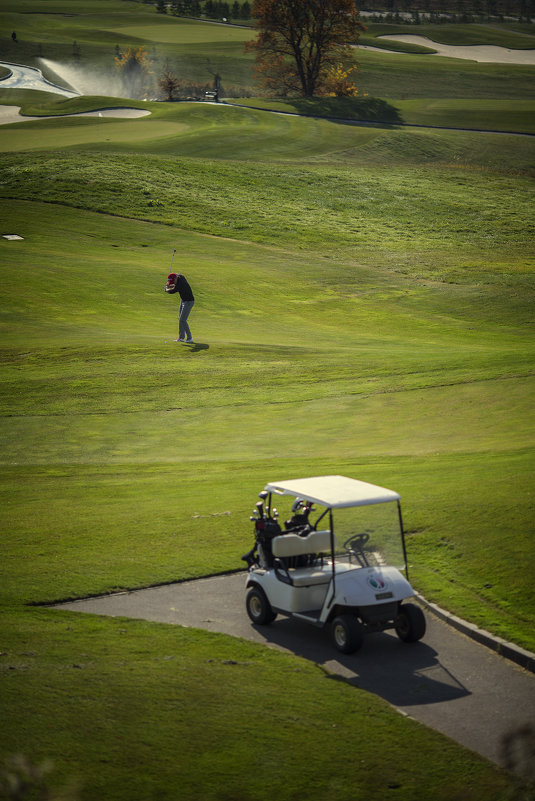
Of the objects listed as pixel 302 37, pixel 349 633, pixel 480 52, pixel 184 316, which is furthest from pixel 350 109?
pixel 349 633

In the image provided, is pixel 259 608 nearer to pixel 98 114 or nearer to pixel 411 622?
pixel 411 622

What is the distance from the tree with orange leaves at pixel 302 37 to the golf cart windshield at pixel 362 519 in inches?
3801

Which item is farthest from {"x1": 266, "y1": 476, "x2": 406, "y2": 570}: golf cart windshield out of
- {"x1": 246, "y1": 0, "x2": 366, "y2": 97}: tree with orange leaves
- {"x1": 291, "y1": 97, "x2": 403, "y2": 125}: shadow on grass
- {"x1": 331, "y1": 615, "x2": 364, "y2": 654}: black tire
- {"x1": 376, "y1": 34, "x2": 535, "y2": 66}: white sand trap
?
{"x1": 376, "y1": 34, "x2": 535, "y2": 66}: white sand trap

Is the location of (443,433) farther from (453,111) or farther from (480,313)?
(453,111)

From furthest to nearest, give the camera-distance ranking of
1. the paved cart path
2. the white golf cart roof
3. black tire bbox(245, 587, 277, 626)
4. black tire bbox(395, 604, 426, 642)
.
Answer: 1. black tire bbox(245, 587, 277, 626)
2. black tire bbox(395, 604, 426, 642)
3. the white golf cart roof
4. the paved cart path

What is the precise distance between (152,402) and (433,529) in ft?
39.2

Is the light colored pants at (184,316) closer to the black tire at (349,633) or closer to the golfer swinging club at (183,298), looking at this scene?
the golfer swinging club at (183,298)

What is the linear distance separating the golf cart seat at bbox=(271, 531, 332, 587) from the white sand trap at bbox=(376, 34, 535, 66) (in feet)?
438

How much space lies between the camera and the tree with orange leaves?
99188 mm

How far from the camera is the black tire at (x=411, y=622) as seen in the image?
11.8 m

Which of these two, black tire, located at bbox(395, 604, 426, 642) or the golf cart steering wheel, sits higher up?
the golf cart steering wheel

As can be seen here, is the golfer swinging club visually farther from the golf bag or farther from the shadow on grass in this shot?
the shadow on grass

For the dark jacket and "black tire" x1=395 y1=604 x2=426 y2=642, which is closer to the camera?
"black tire" x1=395 y1=604 x2=426 y2=642

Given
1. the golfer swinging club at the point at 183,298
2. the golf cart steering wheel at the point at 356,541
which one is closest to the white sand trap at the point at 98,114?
the golfer swinging club at the point at 183,298
